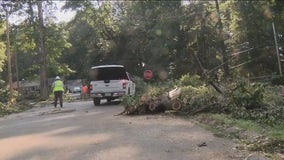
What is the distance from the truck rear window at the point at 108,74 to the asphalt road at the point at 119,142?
10.9 metres

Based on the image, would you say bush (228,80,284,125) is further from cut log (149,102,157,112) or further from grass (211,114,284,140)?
cut log (149,102,157,112)

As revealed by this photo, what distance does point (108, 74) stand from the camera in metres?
25.6

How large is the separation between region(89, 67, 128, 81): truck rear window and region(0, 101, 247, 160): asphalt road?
1085cm

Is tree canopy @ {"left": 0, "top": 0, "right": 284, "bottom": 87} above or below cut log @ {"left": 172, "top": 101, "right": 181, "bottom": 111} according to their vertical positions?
above

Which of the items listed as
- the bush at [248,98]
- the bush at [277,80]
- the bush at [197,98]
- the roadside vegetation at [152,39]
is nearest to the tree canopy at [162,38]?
the roadside vegetation at [152,39]

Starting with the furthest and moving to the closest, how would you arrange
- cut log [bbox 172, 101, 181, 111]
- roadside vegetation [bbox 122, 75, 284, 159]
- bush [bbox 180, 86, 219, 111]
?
cut log [bbox 172, 101, 181, 111]
bush [bbox 180, 86, 219, 111]
roadside vegetation [bbox 122, 75, 284, 159]

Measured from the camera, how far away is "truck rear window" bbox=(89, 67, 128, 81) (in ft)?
83.9

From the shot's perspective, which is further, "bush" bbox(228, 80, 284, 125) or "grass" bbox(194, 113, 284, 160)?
"bush" bbox(228, 80, 284, 125)

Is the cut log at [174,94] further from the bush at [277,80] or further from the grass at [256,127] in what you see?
the bush at [277,80]

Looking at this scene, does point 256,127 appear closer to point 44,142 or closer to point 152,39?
point 44,142

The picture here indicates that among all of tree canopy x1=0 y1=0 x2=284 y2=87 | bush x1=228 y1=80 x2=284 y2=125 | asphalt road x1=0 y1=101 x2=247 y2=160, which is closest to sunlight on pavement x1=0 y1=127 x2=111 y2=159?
asphalt road x1=0 y1=101 x2=247 y2=160

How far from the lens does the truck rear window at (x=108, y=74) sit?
25577mm

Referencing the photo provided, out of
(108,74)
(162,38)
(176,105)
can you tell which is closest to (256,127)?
(176,105)

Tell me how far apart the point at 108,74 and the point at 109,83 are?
23.4 inches
